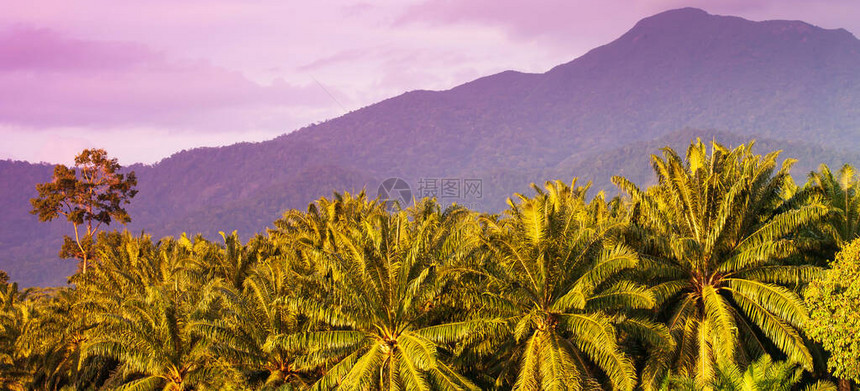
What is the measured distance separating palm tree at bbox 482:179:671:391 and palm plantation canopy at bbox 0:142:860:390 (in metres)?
0.05

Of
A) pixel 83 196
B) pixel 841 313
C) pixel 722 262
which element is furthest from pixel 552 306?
pixel 83 196

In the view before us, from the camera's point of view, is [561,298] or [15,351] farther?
[15,351]

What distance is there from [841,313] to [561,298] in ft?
26.3

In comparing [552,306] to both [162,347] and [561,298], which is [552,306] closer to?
[561,298]

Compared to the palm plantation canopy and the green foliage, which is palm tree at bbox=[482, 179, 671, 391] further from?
the green foliage

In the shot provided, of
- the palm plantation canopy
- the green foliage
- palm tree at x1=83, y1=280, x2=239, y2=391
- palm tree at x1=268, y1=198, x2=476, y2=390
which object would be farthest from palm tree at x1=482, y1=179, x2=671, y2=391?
palm tree at x1=83, y1=280, x2=239, y2=391

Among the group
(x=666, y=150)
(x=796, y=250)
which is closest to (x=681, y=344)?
(x=796, y=250)

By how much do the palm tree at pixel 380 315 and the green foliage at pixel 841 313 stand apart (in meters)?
10.6

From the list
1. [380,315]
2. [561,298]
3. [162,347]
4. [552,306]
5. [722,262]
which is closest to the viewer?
[561,298]

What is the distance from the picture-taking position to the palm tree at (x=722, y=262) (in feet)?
78.9

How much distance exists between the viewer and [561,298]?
23.6 metres

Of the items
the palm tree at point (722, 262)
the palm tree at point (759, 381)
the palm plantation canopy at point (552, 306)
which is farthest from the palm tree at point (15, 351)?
the palm tree at point (759, 381)

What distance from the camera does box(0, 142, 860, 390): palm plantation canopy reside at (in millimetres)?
23531

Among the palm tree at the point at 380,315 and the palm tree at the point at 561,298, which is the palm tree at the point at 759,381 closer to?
the palm tree at the point at 561,298
